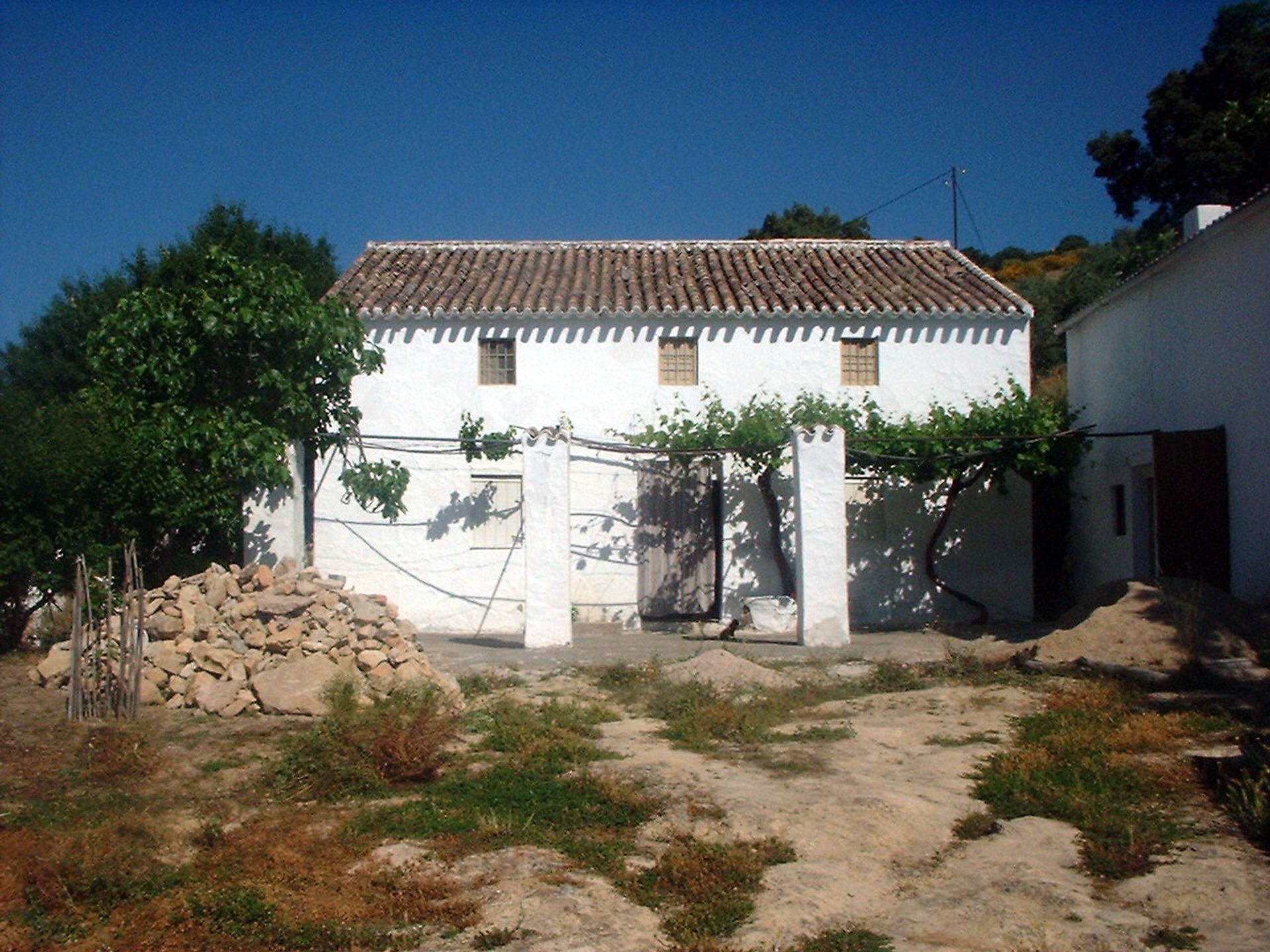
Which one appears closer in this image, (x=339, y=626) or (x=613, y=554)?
(x=339, y=626)

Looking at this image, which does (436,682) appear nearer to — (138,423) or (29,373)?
(138,423)

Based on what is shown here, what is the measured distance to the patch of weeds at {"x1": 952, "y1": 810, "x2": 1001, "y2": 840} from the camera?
7145 mm

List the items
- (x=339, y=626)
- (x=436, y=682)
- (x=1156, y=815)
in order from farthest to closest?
(x=339, y=626)
(x=436, y=682)
(x=1156, y=815)

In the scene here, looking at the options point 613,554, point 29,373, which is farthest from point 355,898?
point 29,373

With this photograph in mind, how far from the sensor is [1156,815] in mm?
7238

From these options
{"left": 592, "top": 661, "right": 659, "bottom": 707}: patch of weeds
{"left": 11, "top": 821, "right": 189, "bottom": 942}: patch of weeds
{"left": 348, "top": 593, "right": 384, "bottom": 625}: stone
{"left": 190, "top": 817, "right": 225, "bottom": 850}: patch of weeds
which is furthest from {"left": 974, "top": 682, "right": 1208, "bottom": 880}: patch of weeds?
{"left": 348, "top": 593, "right": 384, "bottom": 625}: stone

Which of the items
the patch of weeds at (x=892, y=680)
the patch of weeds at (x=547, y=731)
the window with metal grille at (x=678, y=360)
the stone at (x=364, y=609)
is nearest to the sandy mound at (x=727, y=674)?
the patch of weeds at (x=892, y=680)

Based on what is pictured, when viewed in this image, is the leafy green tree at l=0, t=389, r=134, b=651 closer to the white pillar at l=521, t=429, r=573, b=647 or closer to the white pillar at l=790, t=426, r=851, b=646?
the white pillar at l=521, t=429, r=573, b=647

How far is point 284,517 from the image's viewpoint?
1534 cm

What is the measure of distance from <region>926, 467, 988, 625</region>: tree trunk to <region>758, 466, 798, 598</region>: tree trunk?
6.81ft

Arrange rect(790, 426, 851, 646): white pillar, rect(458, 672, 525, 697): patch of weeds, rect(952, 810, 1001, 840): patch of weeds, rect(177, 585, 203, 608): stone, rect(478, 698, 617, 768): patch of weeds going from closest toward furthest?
1. rect(952, 810, 1001, 840): patch of weeds
2. rect(478, 698, 617, 768): patch of weeds
3. rect(458, 672, 525, 697): patch of weeds
4. rect(177, 585, 203, 608): stone
5. rect(790, 426, 851, 646): white pillar

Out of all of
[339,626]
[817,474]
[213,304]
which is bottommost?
[339,626]

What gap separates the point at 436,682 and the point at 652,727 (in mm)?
2126

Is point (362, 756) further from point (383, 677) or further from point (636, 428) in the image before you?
point (636, 428)
